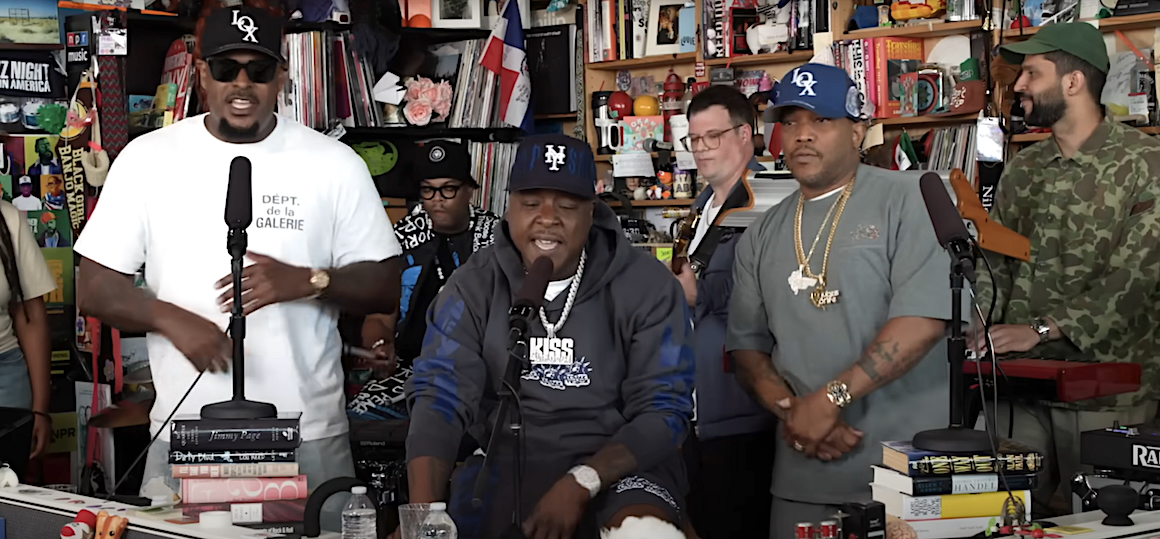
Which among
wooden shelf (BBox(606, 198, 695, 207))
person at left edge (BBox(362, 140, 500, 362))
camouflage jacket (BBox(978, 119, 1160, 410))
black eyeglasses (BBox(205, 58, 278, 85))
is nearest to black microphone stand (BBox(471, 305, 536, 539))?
black eyeglasses (BBox(205, 58, 278, 85))

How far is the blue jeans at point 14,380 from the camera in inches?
164

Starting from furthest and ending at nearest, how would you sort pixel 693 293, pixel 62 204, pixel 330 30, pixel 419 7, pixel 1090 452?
pixel 419 7
pixel 330 30
pixel 62 204
pixel 693 293
pixel 1090 452

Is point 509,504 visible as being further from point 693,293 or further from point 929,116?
point 929,116

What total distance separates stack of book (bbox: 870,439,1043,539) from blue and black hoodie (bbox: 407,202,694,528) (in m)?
0.54

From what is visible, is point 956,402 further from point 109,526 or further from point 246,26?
point 246,26

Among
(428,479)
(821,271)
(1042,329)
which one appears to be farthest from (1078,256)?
(428,479)

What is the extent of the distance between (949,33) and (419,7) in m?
2.39

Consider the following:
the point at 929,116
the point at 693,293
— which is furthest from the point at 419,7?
the point at 693,293

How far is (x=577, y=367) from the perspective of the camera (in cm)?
275

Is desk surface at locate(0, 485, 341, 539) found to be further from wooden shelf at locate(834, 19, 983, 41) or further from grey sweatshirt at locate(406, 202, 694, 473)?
wooden shelf at locate(834, 19, 983, 41)

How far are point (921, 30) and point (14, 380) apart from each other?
11.6 feet

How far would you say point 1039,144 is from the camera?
156 inches

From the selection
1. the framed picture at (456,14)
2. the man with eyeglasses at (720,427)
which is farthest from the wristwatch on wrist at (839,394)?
the framed picture at (456,14)

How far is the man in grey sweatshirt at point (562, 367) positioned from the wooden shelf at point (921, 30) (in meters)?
2.78
